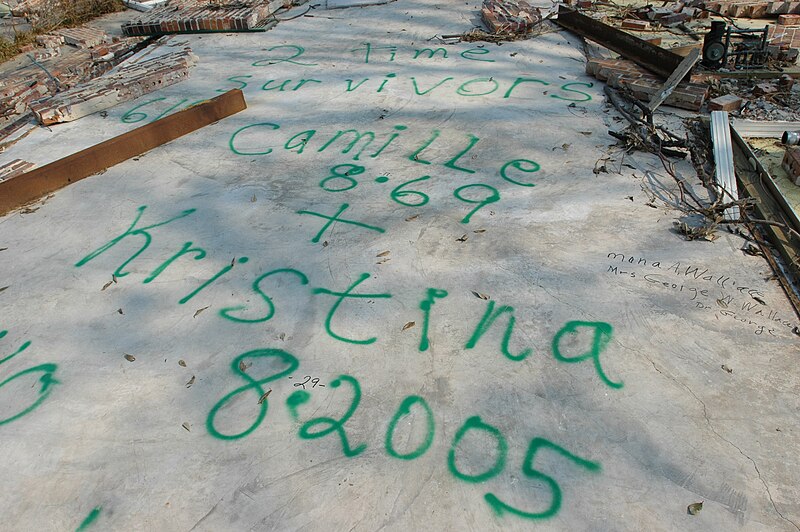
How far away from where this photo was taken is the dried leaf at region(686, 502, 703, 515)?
2170 millimetres

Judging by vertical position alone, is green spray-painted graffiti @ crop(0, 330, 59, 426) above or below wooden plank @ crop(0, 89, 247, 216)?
below

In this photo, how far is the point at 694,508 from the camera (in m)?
2.18

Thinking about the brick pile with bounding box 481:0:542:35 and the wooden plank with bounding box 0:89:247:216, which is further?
the brick pile with bounding box 481:0:542:35

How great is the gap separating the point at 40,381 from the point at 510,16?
7.47 metres

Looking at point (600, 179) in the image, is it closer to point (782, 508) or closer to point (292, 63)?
point (782, 508)

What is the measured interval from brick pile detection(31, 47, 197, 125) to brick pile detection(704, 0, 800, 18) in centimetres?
814

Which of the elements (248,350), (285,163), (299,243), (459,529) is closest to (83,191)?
(285,163)

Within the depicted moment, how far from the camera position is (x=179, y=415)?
268 cm

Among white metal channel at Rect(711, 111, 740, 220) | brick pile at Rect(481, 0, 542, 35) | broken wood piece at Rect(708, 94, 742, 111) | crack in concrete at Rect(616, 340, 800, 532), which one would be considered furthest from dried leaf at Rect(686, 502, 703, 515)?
brick pile at Rect(481, 0, 542, 35)

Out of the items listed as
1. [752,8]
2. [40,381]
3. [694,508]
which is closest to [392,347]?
[694,508]

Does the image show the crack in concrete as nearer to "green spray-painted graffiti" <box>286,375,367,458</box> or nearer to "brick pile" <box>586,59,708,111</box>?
"green spray-painted graffiti" <box>286,375,367,458</box>

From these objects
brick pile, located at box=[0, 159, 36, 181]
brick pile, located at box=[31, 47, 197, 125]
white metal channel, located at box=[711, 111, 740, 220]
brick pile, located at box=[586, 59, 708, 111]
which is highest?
brick pile, located at box=[31, 47, 197, 125]

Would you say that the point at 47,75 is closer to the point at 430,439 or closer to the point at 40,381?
the point at 40,381

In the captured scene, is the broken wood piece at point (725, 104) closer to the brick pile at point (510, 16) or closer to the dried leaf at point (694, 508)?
the brick pile at point (510, 16)
